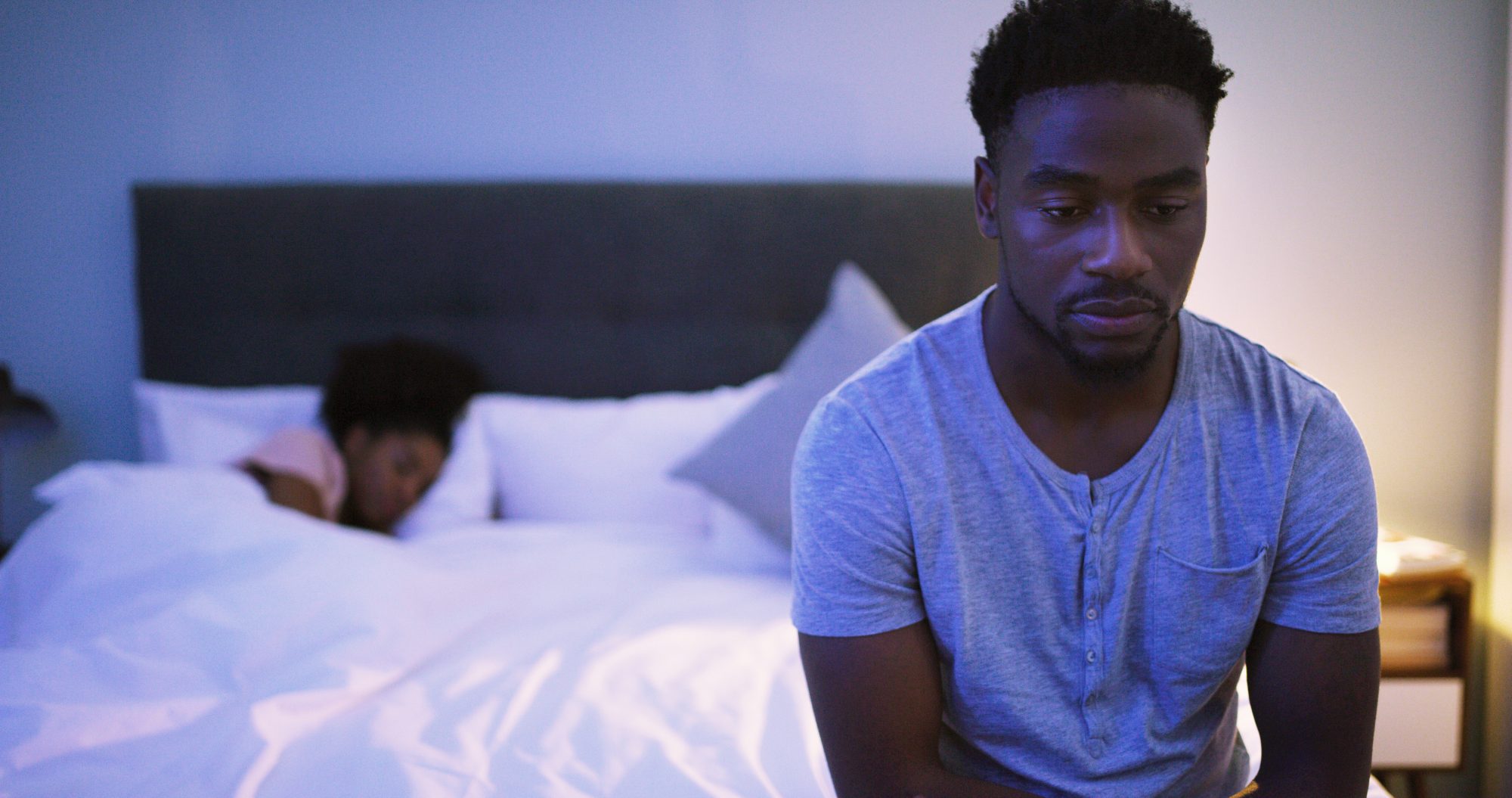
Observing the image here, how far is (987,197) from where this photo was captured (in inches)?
39.2

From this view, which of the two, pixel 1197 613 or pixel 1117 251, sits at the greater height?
pixel 1117 251

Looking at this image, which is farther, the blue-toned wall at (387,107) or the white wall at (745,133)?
the blue-toned wall at (387,107)

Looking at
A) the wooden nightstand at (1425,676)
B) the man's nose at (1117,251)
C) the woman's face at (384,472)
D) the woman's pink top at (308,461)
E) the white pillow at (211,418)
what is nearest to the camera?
the man's nose at (1117,251)

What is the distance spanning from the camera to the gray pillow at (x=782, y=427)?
1972 mm

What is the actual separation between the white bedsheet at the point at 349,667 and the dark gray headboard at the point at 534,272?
2.37 ft

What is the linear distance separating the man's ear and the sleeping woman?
5.20ft

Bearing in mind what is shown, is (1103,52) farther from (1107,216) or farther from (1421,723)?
(1421,723)

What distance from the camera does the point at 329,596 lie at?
5.00 feet

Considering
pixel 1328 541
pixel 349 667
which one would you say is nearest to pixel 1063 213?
pixel 1328 541

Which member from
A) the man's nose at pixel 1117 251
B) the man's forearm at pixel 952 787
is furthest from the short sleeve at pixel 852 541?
the man's nose at pixel 1117 251

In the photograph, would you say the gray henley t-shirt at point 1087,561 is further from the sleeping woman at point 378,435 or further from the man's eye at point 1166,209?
the sleeping woman at point 378,435

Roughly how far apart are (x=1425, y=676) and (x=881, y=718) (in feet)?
5.14

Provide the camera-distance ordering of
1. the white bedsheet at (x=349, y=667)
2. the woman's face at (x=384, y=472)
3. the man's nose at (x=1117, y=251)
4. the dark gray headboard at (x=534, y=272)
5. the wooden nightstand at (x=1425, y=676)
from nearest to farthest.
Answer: the man's nose at (x=1117, y=251)
the white bedsheet at (x=349, y=667)
the wooden nightstand at (x=1425, y=676)
the woman's face at (x=384, y=472)
the dark gray headboard at (x=534, y=272)

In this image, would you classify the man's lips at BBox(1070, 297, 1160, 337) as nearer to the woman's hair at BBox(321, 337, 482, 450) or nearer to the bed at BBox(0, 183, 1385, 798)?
the bed at BBox(0, 183, 1385, 798)
